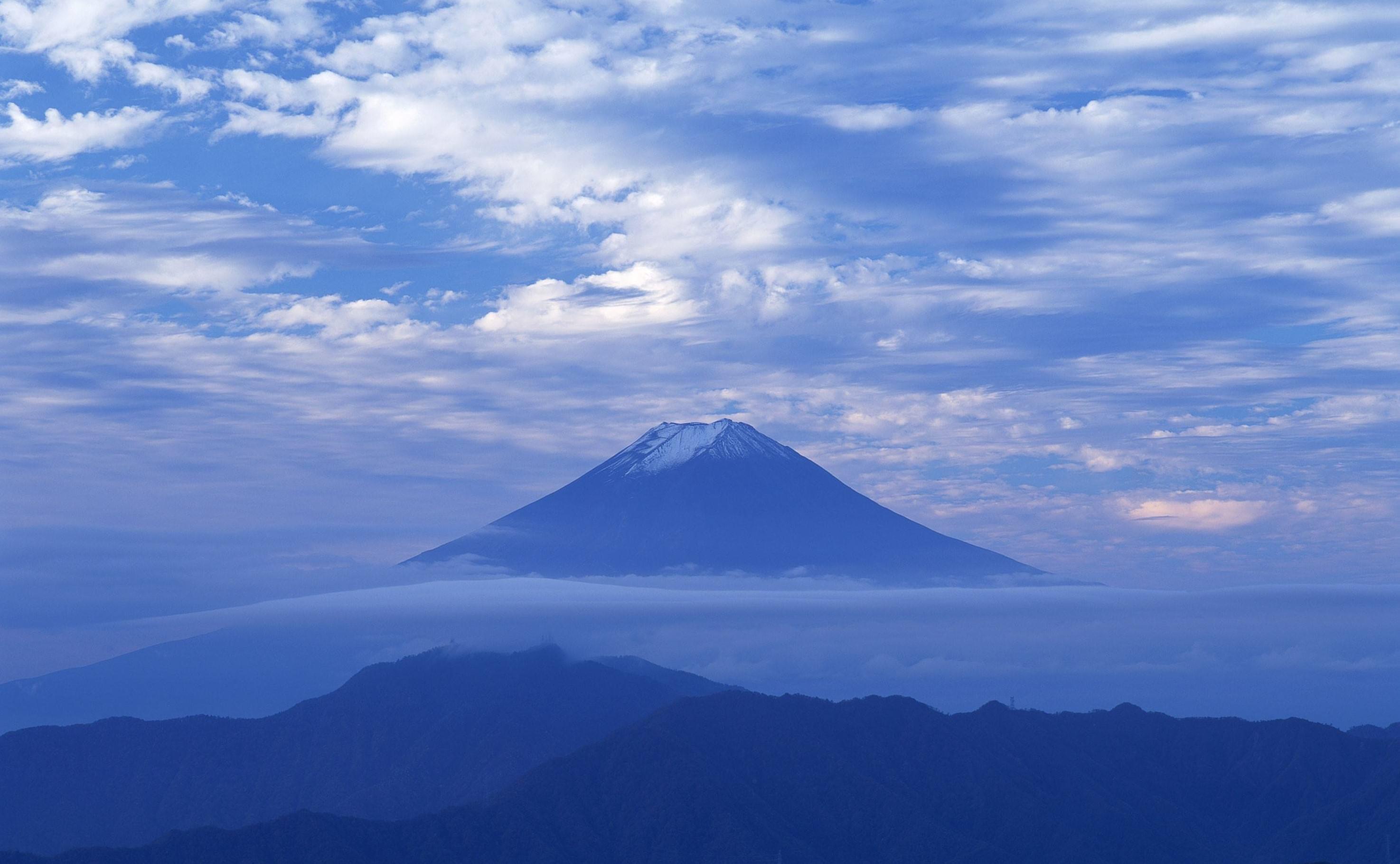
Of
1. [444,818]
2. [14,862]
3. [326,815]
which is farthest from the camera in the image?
[444,818]

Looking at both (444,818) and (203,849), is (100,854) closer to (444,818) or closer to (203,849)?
(203,849)

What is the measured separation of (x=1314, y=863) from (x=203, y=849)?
12640 cm

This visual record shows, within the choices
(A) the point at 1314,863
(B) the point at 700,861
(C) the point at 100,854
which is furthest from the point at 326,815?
(A) the point at 1314,863

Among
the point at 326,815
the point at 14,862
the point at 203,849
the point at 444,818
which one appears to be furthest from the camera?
the point at 444,818

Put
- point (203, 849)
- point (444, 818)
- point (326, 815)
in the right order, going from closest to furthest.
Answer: point (203, 849), point (326, 815), point (444, 818)

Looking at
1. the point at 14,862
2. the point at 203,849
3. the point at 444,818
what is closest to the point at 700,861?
the point at 444,818

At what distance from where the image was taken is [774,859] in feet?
655

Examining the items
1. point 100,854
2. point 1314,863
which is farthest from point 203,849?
point 1314,863

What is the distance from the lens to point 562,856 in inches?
7712

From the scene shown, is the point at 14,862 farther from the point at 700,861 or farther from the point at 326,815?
the point at 700,861

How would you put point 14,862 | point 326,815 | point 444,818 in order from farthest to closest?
point 444,818 < point 326,815 < point 14,862

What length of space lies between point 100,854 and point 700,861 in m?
71.9

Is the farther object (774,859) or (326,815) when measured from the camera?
(774,859)

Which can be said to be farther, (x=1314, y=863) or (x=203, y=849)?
(x=1314, y=863)
